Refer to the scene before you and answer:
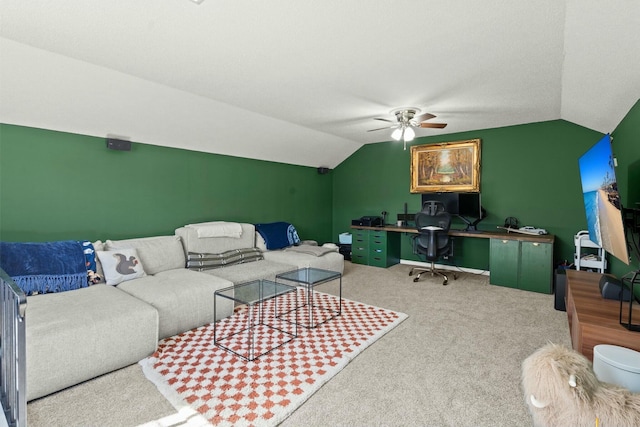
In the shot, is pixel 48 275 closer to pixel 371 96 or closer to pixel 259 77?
pixel 259 77

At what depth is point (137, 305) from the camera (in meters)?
2.39

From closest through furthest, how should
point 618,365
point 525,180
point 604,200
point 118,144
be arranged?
point 618,365 < point 604,200 < point 118,144 < point 525,180

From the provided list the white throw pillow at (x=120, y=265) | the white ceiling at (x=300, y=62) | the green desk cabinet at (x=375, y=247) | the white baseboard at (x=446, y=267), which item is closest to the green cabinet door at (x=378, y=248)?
the green desk cabinet at (x=375, y=247)

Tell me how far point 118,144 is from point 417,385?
3.79m

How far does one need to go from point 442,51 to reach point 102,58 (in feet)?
8.65

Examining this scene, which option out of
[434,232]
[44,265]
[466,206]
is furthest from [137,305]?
[466,206]

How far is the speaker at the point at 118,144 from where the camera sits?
3438 millimetres

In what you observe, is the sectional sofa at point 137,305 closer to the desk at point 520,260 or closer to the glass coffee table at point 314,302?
the glass coffee table at point 314,302

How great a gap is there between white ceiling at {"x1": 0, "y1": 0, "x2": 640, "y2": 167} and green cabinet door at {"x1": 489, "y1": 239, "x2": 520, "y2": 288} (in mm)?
1746

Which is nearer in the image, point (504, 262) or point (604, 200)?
point (604, 200)

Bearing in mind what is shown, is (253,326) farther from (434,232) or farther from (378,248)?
(378,248)

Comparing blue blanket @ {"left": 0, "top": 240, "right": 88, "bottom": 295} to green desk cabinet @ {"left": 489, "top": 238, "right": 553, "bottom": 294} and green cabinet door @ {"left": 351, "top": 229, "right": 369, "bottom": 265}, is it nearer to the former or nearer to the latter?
green cabinet door @ {"left": 351, "top": 229, "right": 369, "bottom": 265}

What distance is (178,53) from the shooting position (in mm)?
2338

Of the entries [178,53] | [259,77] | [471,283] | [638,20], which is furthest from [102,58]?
[471,283]
